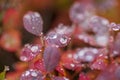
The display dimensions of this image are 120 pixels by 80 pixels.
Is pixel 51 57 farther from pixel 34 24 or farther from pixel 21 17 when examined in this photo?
pixel 21 17

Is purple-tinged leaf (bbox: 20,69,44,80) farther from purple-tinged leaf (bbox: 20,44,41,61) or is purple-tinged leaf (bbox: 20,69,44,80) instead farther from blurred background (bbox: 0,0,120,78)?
blurred background (bbox: 0,0,120,78)

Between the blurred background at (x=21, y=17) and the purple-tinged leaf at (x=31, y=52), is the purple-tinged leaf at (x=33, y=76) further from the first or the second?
the blurred background at (x=21, y=17)

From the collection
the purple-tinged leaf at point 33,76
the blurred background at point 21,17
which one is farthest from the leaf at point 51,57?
the blurred background at point 21,17

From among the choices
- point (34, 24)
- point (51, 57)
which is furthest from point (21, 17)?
point (51, 57)

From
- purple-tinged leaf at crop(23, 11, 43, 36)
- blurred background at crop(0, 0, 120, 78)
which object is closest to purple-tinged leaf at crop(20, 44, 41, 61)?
purple-tinged leaf at crop(23, 11, 43, 36)

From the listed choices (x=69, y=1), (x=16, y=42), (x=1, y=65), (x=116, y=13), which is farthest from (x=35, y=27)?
(x=69, y=1)

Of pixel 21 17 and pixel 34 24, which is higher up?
pixel 34 24

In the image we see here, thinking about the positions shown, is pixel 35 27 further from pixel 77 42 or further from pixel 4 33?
pixel 77 42
